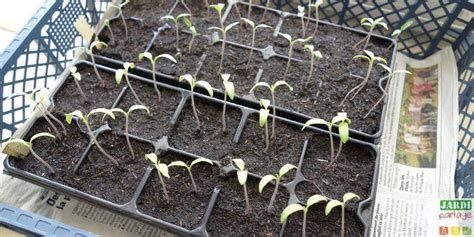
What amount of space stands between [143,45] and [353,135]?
585 millimetres

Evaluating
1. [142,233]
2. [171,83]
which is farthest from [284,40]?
[142,233]

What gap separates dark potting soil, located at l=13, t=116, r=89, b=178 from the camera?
0.95m

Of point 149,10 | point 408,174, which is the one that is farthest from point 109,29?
point 408,174

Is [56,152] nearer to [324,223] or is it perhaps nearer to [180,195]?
[180,195]

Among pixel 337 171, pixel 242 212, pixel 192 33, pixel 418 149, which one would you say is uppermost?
pixel 192 33

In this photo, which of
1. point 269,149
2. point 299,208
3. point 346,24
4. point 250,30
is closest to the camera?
point 299,208

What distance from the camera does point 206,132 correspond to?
1.03 metres

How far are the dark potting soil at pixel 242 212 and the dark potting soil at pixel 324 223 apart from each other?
0.03m

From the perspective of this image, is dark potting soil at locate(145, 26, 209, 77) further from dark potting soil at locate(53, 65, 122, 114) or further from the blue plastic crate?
the blue plastic crate

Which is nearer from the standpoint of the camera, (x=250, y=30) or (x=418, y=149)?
(x=418, y=149)

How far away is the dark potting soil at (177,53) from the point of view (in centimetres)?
113

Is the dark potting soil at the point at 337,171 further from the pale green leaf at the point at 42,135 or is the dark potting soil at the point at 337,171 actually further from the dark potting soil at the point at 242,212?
the pale green leaf at the point at 42,135

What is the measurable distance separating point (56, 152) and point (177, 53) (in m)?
0.38

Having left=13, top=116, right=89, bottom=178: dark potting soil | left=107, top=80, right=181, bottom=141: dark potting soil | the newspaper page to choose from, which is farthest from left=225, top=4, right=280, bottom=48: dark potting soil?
left=13, top=116, right=89, bottom=178: dark potting soil
